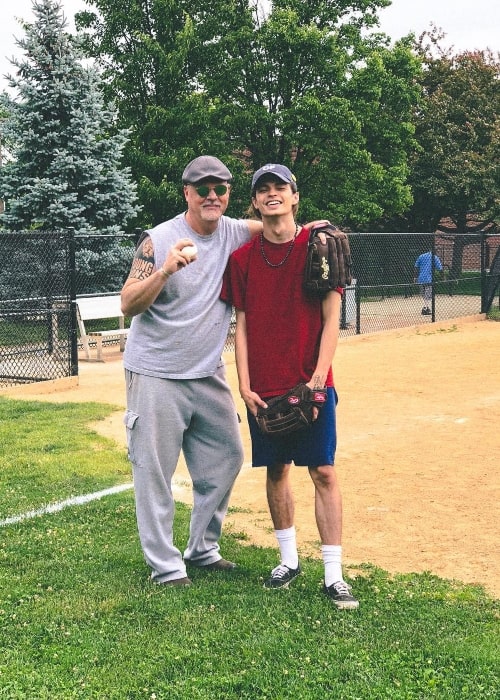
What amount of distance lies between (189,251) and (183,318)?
429 millimetres

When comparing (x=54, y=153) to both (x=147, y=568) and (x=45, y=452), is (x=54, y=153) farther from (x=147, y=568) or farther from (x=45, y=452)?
(x=147, y=568)

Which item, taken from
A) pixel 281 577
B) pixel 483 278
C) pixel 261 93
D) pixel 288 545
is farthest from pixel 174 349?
pixel 261 93

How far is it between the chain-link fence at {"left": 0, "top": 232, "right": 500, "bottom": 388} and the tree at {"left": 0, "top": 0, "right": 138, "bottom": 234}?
3.09 ft

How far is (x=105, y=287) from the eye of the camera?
58.9 feet

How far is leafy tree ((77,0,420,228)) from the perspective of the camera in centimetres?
2439

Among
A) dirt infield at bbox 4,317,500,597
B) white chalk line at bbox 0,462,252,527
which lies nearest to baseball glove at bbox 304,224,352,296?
dirt infield at bbox 4,317,500,597

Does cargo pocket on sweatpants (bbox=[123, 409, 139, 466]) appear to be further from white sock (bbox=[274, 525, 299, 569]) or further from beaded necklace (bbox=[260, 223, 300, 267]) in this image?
beaded necklace (bbox=[260, 223, 300, 267])

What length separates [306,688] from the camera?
3.23 m

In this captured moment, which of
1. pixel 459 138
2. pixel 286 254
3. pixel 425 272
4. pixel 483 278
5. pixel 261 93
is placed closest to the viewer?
pixel 286 254

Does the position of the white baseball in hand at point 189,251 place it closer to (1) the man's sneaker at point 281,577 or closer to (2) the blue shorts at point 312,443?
(2) the blue shorts at point 312,443

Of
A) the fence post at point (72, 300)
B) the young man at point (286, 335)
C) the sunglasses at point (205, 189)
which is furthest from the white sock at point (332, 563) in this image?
the fence post at point (72, 300)

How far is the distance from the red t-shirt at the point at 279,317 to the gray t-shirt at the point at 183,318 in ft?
0.56

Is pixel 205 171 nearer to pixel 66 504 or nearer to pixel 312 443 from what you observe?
pixel 312 443

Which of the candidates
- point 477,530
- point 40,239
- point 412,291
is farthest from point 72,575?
point 412,291
